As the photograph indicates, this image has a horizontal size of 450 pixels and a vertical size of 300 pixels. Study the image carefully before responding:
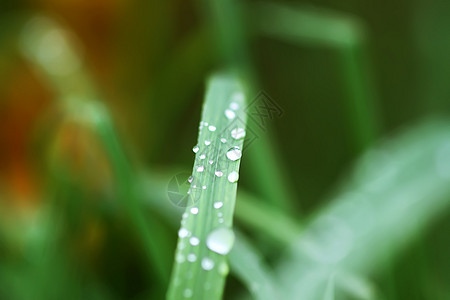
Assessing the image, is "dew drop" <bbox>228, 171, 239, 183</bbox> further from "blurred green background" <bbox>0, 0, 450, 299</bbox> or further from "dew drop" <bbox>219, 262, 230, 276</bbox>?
"blurred green background" <bbox>0, 0, 450, 299</bbox>

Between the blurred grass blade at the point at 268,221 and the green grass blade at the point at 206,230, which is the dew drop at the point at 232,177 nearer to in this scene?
the green grass blade at the point at 206,230

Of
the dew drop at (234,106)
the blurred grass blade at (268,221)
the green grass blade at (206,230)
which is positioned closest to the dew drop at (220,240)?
the green grass blade at (206,230)

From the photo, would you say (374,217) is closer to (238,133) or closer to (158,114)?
(238,133)

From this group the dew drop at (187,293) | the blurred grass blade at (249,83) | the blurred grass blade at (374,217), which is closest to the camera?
the dew drop at (187,293)

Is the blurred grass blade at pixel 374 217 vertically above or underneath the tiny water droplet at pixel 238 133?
above

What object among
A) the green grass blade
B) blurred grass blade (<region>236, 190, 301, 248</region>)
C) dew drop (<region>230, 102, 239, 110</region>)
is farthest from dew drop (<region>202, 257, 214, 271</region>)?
blurred grass blade (<region>236, 190, 301, 248</region>)

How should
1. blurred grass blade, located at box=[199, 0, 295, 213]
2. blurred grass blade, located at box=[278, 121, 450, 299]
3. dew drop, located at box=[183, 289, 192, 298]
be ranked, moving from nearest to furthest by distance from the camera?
dew drop, located at box=[183, 289, 192, 298]
blurred grass blade, located at box=[278, 121, 450, 299]
blurred grass blade, located at box=[199, 0, 295, 213]
